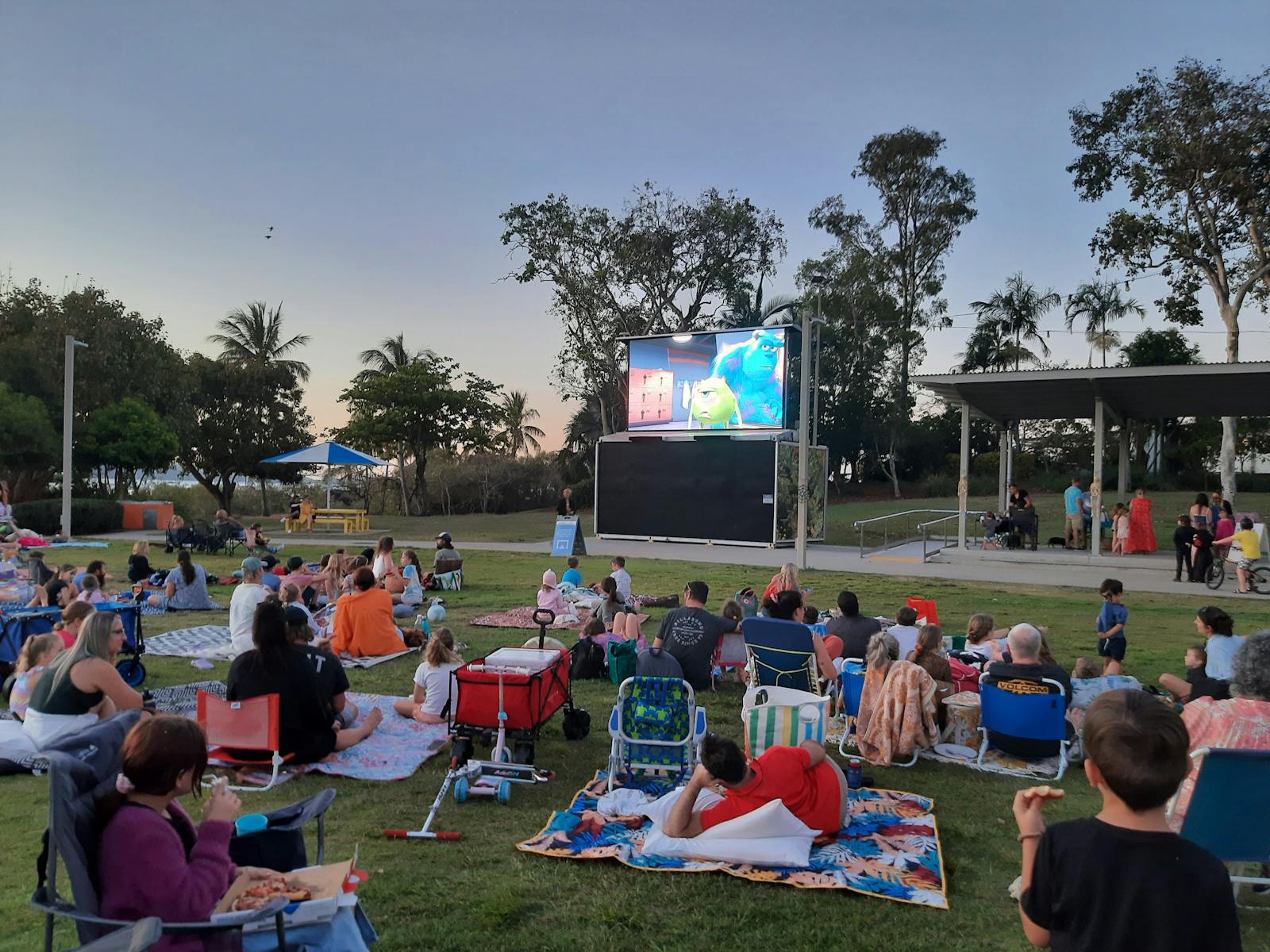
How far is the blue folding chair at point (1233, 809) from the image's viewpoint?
404cm

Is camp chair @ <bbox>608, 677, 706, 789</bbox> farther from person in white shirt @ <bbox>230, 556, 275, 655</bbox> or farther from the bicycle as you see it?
the bicycle

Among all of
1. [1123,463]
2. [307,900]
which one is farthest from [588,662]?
[1123,463]

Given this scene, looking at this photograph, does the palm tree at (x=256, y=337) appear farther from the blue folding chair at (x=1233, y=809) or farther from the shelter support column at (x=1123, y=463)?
the blue folding chair at (x=1233, y=809)

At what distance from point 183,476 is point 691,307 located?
26673mm

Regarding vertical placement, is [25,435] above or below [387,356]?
below

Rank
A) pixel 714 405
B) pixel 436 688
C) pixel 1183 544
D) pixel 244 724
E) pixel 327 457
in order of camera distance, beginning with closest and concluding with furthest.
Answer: pixel 244 724 < pixel 436 688 < pixel 1183 544 < pixel 714 405 < pixel 327 457

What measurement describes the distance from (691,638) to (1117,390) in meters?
17.6

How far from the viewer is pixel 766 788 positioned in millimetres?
4848

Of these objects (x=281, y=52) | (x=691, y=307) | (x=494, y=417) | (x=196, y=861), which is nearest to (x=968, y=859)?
(x=196, y=861)

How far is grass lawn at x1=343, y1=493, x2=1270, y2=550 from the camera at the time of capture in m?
28.0

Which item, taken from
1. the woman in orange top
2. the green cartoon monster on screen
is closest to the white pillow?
the woman in orange top

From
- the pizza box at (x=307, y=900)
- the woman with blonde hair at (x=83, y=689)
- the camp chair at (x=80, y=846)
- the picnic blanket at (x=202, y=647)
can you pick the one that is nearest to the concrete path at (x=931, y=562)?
the picnic blanket at (x=202, y=647)

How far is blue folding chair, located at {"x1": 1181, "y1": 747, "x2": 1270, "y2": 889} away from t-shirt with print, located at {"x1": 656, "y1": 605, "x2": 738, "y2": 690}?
173 inches

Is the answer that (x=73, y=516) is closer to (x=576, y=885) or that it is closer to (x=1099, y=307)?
(x=576, y=885)
